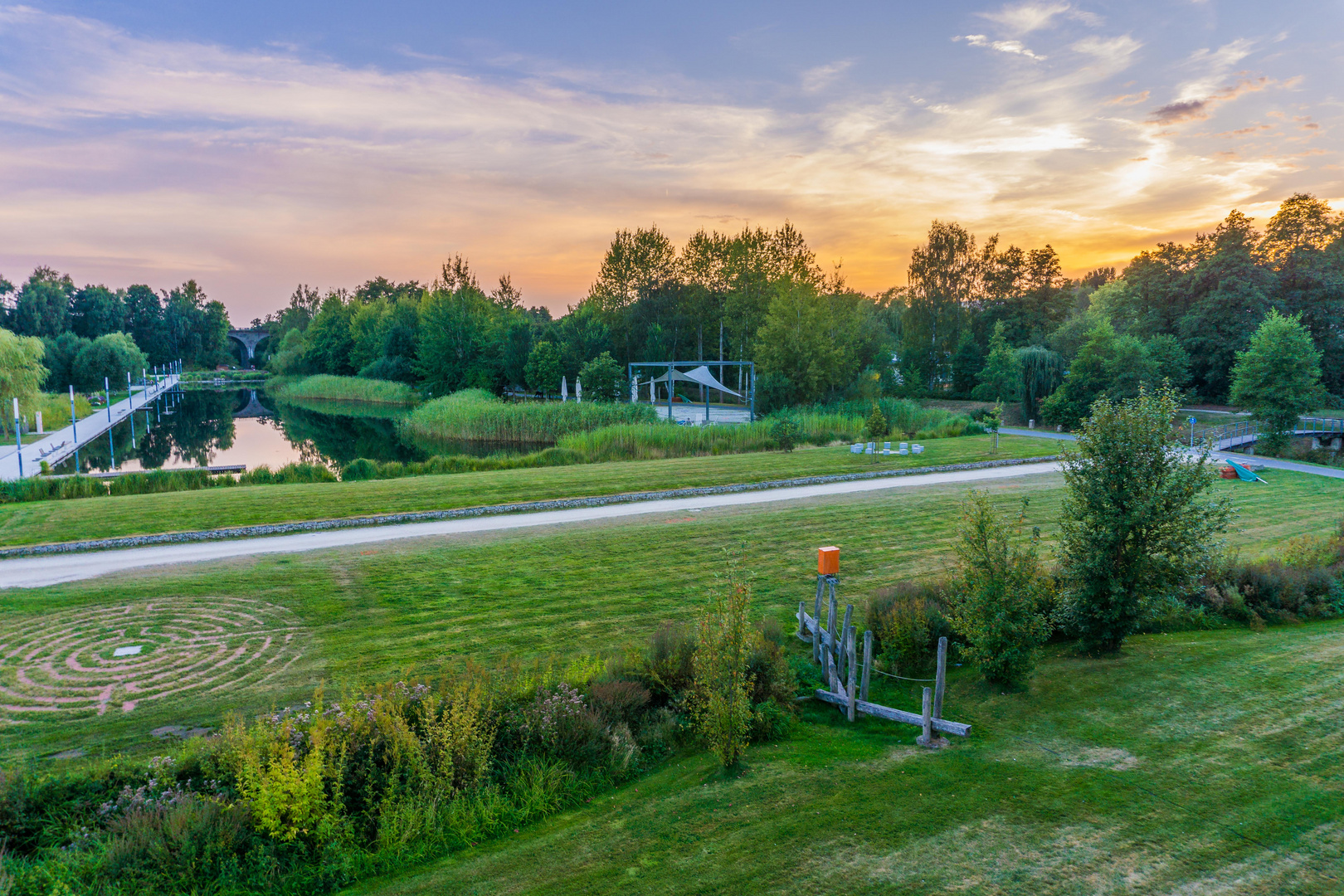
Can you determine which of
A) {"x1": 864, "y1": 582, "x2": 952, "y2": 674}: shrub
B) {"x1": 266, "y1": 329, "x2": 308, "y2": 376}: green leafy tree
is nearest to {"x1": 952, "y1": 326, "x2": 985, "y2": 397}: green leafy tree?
{"x1": 864, "y1": 582, "x2": 952, "y2": 674}: shrub

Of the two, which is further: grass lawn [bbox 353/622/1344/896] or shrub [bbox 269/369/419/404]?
shrub [bbox 269/369/419/404]

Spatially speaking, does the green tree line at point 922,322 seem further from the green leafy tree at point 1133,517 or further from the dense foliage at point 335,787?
the dense foliage at point 335,787

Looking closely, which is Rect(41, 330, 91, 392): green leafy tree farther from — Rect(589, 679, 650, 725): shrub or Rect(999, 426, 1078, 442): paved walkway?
Rect(589, 679, 650, 725): shrub

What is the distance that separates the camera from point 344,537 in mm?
13883

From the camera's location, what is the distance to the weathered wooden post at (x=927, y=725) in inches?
280

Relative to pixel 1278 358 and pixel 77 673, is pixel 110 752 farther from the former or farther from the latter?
pixel 1278 358

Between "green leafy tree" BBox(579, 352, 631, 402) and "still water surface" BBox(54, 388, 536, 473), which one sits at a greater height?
"green leafy tree" BBox(579, 352, 631, 402)

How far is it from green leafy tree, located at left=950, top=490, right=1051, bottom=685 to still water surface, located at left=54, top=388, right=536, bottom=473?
24865 mm

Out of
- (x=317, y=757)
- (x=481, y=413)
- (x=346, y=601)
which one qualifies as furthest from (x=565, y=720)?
(x=481, y=413)

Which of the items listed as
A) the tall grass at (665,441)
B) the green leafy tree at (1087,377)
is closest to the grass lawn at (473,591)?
the tall grass at (665,441)

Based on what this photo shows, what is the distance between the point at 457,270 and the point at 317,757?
66.1 m

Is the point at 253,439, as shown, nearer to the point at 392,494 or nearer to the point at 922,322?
the point at 392,494

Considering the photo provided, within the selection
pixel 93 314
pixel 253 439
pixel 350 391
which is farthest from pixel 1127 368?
pixel 93 314

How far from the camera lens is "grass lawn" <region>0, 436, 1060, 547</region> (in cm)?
1413
